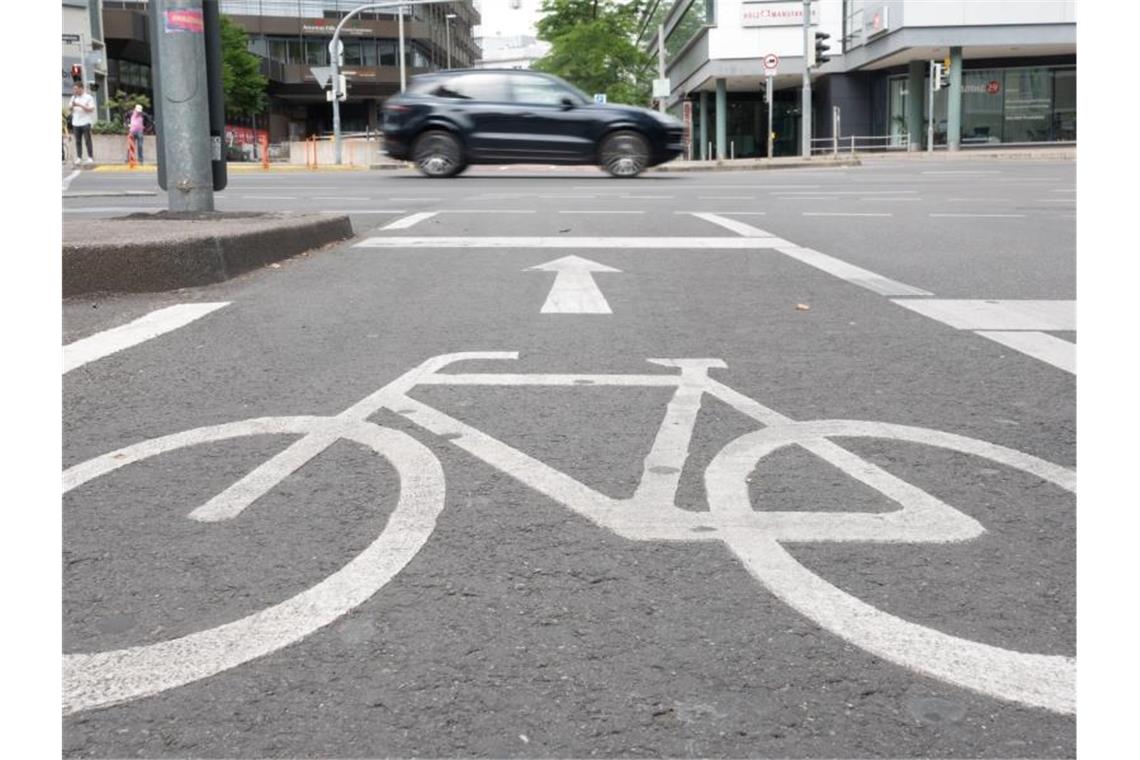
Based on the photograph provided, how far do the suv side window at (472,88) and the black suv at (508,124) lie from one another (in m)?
0.02

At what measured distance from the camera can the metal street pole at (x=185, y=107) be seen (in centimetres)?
860

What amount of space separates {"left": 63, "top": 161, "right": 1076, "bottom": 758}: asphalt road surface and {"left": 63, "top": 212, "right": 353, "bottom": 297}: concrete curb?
36cm

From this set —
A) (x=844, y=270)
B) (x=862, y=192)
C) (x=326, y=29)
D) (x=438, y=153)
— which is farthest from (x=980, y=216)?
(x=326, y=29)

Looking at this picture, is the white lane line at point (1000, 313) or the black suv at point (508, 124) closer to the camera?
the white lane line at point (1000, 313)

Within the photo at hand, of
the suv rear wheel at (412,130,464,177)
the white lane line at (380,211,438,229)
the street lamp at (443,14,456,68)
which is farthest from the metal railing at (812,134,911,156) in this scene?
the street lamp at (443,14,456,68)

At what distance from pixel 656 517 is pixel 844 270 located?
216 inches

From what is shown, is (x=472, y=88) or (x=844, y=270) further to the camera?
(x=472, y=88)

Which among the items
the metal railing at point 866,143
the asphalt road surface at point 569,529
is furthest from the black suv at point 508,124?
the metal railing at point 866,143

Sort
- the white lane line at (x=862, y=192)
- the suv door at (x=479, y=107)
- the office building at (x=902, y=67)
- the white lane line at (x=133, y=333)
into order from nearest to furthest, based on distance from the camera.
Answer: the white lane line at (x=133, y=333) < the white lane line at (x=862, y=192) < the suv door at (x=479, y=107) < the office building at (x=902, y=67)

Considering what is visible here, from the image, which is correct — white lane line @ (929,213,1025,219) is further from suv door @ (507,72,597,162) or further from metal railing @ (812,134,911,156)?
metal railing @ (812,134,911,156)

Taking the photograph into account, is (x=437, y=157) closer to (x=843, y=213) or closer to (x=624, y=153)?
(x=624, y=153)

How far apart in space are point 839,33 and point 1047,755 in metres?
51.6

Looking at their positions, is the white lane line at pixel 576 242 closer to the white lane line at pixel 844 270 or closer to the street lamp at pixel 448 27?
the white lane line at pixel 844 270

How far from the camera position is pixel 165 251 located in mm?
6848
